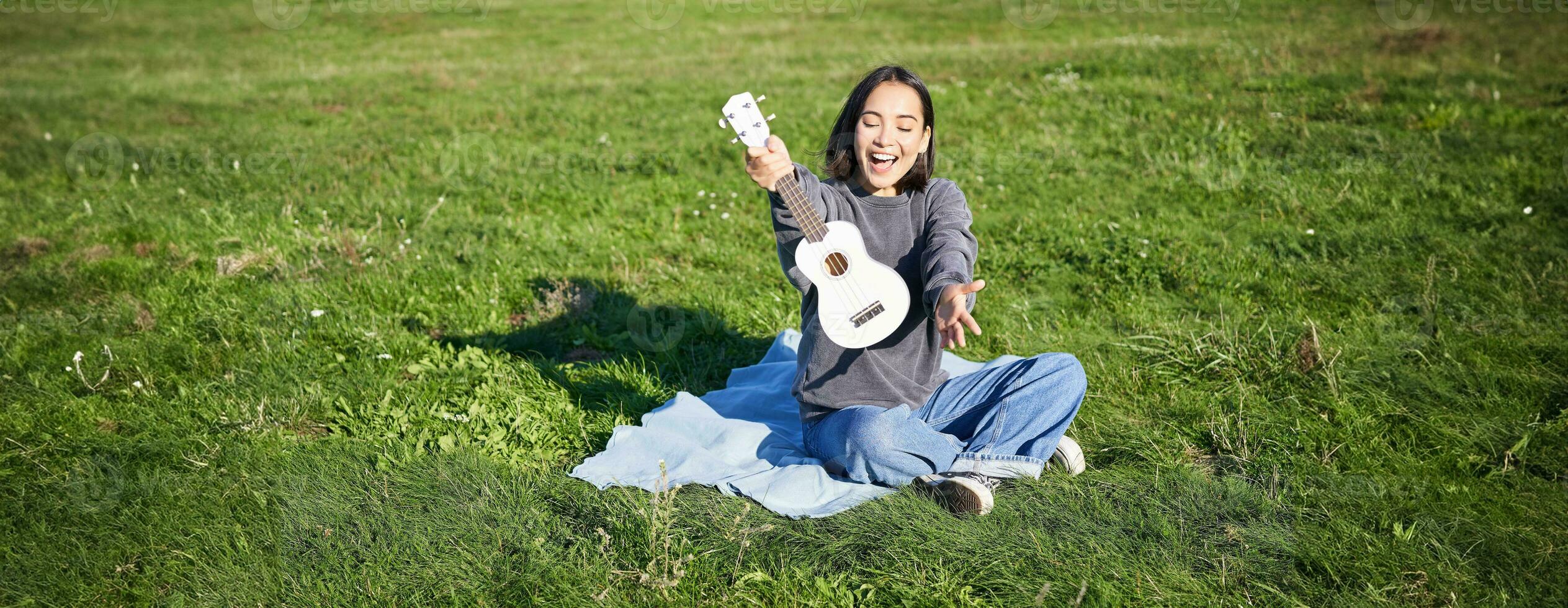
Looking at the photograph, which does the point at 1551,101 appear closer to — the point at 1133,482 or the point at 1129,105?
the point at 1129,105

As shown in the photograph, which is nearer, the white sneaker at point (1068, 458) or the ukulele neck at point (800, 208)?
the ukulele neck at point (800, 208)

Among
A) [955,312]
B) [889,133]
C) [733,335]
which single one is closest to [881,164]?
[889,133]

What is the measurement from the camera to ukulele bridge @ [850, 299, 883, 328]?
12.7 feet

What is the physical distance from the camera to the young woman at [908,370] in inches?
154

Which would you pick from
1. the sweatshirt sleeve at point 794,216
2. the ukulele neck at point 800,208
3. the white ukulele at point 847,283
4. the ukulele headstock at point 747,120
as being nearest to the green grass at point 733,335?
the white ukulele at point 847,283

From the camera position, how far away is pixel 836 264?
3.88 m

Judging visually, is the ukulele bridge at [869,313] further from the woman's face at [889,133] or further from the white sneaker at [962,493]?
the white sneaker at [962,493]

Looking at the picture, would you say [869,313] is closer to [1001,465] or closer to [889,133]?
[889,133]

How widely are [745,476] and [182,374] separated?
10.9 ft

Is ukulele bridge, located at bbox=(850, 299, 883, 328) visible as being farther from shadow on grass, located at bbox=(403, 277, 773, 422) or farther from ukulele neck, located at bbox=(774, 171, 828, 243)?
shadow on grass, located at bbox=(403, 277, 773, 422)

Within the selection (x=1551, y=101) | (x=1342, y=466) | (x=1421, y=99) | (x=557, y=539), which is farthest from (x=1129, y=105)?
(x=557, y=539)

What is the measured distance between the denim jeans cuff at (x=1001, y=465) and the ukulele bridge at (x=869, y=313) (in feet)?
2.35

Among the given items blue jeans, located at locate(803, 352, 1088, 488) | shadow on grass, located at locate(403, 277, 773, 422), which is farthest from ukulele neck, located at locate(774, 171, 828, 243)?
shadow on grass, located at locate(403, 277, 773, 422)

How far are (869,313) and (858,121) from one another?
0.79m
